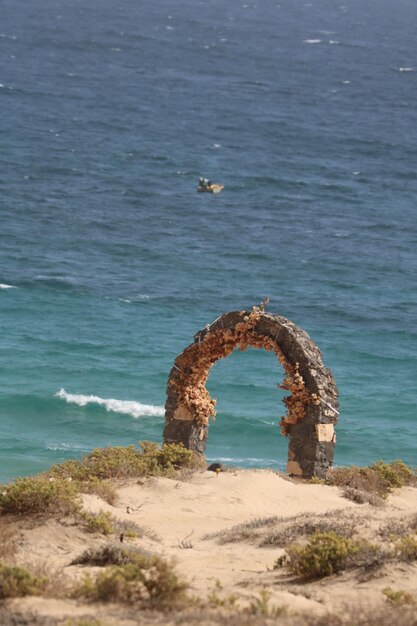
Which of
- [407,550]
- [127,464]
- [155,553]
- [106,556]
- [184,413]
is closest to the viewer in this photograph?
[106,556]

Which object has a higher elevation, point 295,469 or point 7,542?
point 7,542

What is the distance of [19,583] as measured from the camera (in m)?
13.8

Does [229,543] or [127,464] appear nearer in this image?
[229,543]

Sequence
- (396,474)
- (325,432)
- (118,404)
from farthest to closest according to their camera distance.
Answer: (118,404), (325,432), (396,474)

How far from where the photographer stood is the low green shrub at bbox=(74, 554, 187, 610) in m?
13.9

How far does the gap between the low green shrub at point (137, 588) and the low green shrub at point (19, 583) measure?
0.45 meters

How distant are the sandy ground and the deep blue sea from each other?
15.5 m

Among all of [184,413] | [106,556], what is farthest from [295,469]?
[106,556]

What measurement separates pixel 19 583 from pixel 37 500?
439 centimetres

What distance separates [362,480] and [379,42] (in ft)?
442

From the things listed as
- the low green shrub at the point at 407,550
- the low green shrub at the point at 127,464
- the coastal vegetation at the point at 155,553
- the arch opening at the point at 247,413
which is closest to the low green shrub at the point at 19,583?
the coastal vegetation at the point at 155,553

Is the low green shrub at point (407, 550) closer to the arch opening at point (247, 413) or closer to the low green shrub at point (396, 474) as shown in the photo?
the low green shrub at point (396, 474)

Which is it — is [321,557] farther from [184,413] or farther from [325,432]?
[184,413]

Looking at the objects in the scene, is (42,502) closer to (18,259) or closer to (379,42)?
(18,259)
